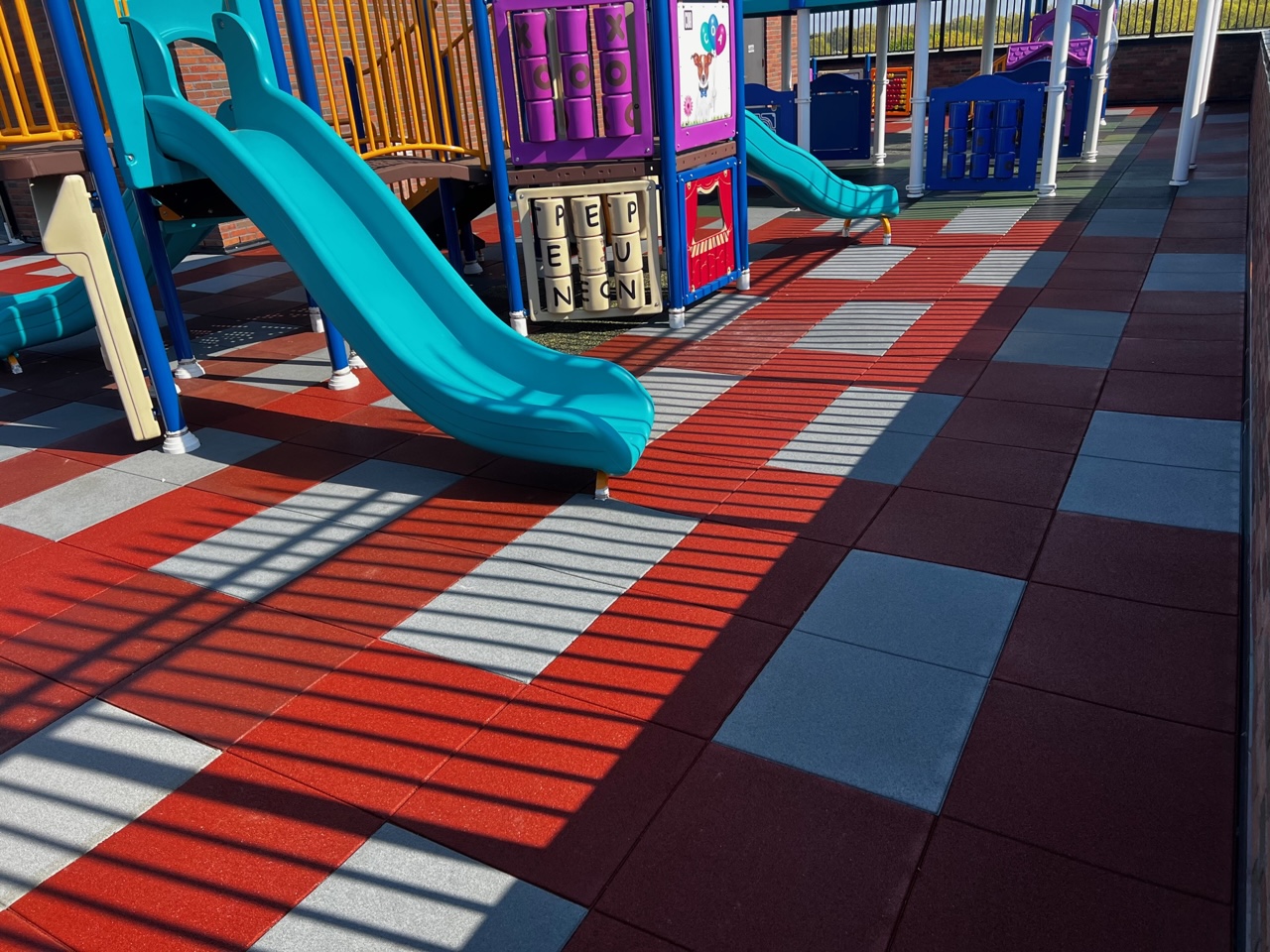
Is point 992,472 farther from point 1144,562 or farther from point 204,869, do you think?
point 204,869

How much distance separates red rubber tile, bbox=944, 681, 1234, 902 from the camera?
102 inches

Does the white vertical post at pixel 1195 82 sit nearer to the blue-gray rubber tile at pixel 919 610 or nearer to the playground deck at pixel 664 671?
the playground deck at pixel 664 671

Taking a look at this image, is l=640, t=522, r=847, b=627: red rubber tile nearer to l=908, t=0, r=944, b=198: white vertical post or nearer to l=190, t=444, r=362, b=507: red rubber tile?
l=190, t=444, r=362, b=507: red rubber tile

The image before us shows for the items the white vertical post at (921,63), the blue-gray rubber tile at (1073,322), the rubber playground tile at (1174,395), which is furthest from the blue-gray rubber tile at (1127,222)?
the rubber playground tile at (1174,395)

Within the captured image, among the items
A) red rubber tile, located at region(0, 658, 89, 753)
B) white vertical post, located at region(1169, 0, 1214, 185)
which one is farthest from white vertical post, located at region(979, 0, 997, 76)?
red rubber tile, located at region(0, 658, 89, 753)

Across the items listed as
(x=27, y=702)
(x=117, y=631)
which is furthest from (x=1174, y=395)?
(x=27, y=702)

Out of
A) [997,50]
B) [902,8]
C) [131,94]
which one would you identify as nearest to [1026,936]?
[131,94]

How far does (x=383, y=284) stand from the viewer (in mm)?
5766

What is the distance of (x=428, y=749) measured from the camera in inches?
127

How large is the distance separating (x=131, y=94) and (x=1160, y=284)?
781 centimetres

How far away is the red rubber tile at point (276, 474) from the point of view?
5309 mm

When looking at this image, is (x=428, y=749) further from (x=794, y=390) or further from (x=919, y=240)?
(x=919, y=240)

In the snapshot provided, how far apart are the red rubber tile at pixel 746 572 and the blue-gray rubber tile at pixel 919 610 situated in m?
0.10

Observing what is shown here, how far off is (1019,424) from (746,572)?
2234mm
